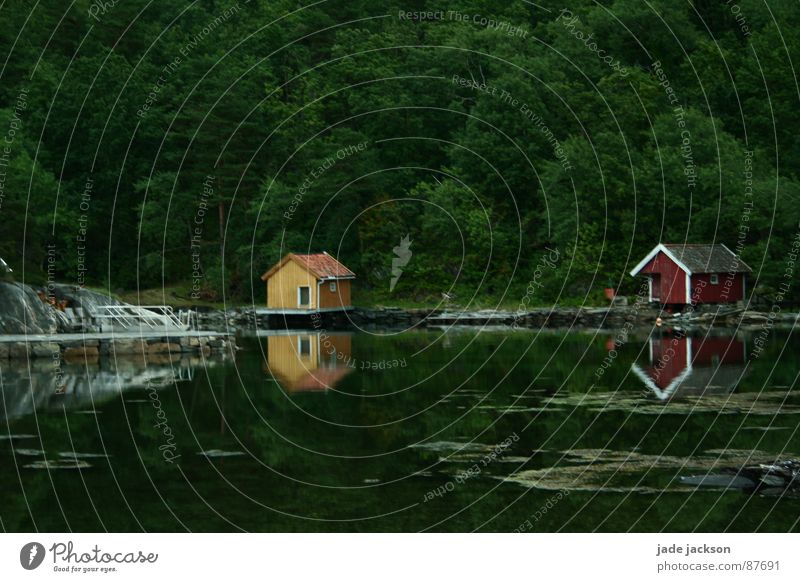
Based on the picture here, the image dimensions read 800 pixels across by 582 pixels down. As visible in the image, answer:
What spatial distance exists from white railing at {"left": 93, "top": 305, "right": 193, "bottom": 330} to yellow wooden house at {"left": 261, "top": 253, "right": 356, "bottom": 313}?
1194cm

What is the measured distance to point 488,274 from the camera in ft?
195

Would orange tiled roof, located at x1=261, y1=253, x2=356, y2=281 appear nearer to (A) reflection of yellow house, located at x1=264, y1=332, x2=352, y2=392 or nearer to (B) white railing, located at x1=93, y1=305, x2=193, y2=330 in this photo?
(A) reflection of yellow house, located at x1=264, y1=332, x2=352, y2=392

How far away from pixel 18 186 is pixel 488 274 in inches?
852

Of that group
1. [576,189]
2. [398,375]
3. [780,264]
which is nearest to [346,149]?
[576,189]

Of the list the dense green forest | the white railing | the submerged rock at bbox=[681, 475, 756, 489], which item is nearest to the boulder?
the white railing

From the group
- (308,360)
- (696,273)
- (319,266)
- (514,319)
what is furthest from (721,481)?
(319,266)

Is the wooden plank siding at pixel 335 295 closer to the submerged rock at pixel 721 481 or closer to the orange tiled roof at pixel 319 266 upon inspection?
the orange tiled roof at pixel 319 266

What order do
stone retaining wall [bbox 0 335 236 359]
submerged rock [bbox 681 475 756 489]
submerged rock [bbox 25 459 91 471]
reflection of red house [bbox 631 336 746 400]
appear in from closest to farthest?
1. submerged rock [bbox 681 475 756 489]
2. submerged rock [bbox 25 459 91 471]
3. reflection of red house [bbox 631 336 746 400]
4. stone retaining wall [bbox 0 335 236 359]

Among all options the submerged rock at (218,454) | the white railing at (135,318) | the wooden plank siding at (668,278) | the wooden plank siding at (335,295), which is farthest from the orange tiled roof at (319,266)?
the submerged rock at (218,454)

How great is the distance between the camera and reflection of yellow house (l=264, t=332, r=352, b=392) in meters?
30.5

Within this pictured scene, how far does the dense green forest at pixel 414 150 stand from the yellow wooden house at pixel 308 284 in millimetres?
1619

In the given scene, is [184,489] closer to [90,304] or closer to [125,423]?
[125,423]

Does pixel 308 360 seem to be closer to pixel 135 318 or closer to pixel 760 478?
pixel 135 318

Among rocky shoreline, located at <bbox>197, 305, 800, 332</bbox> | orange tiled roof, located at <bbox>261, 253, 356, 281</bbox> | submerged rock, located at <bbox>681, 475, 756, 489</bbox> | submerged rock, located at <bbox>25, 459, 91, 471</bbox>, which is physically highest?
orange tiled roof, located at <bbox>261, 253, 356, 281</bbox>
